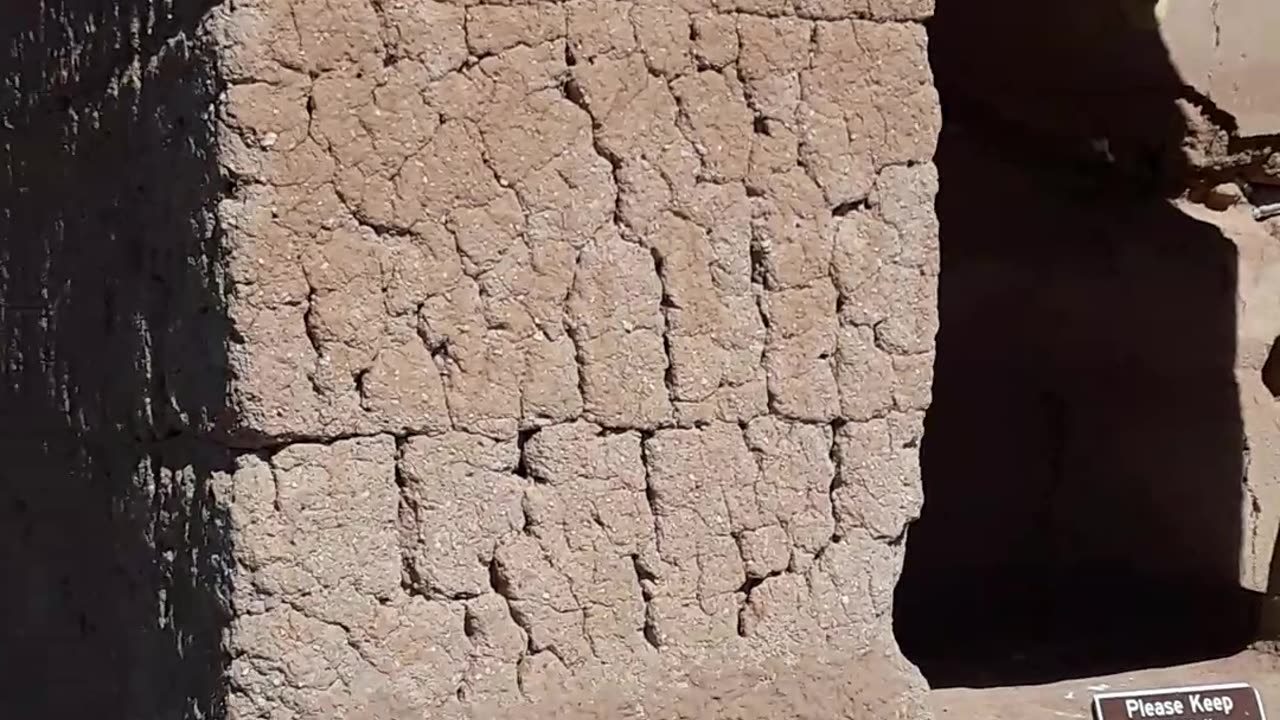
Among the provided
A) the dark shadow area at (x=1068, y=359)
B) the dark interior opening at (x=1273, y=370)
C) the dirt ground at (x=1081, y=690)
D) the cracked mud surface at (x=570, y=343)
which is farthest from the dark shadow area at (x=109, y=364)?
the dark interior opening at (x=1273, y=370)

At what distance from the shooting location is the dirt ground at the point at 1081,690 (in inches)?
196

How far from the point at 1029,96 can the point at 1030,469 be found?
1238mm

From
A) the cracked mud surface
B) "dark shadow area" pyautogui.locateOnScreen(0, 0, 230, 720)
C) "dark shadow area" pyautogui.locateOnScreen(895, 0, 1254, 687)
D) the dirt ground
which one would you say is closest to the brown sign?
the cracked mud surface

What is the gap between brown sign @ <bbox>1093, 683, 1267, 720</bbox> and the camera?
3.46 meters

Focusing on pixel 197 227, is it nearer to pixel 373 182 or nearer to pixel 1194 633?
pixel 373 182

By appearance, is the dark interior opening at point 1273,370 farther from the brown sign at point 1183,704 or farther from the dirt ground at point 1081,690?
the brown sign at point 1183,704

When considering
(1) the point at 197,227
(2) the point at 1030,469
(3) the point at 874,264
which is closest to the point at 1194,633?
(2) the point at 1030,469

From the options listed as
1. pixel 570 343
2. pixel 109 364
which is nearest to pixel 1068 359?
pixel 570 343

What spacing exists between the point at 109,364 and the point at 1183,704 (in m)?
1.92

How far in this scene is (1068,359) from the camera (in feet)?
21.9

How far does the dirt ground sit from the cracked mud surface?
5.23 feet

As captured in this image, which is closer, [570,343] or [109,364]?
[570,343]

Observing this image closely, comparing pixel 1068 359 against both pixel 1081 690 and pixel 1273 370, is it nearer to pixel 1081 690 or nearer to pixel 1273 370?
pixel 1273 370

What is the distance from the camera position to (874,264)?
335 cm
